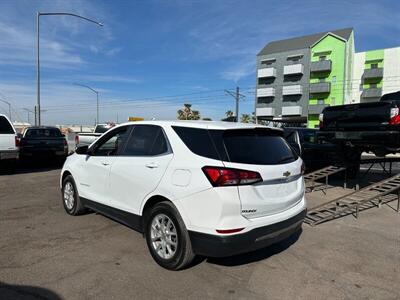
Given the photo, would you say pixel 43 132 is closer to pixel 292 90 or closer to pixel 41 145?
pixel 41 145

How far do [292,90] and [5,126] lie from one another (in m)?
55.9

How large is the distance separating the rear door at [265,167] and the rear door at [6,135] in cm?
920

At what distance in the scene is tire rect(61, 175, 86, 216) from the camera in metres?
6.15

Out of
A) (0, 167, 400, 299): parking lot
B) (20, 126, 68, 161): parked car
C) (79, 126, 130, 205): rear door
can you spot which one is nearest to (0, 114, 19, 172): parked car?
(20, 126, 68, 161): parked car

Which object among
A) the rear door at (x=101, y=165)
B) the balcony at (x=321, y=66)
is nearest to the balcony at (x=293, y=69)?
the balcony at (x=321, y=66)

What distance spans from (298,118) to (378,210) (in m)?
56.3

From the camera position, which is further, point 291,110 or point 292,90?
point 292,90

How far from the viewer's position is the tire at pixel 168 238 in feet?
12.8

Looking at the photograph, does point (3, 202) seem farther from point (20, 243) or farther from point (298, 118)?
point (298, 118)

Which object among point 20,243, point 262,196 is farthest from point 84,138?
point 262,196

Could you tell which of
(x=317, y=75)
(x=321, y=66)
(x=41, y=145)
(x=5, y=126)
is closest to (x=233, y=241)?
(x=5, y=126)

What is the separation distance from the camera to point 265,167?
3.85 m

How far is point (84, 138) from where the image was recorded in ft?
50.8

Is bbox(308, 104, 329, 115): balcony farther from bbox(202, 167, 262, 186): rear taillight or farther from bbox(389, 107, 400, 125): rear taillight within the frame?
bbox(202, 167, 262, 186): rear taillight
